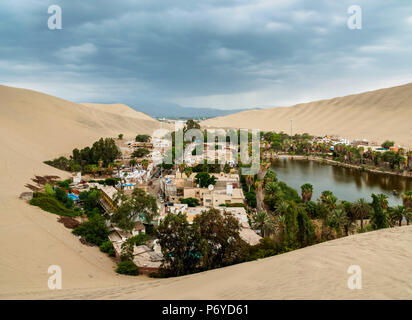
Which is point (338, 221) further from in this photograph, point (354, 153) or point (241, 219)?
point (354, 153)

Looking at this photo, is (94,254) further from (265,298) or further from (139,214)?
(265,298)

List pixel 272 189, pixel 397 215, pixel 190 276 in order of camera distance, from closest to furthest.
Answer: pixel 190 276, pixel 397 215, pixel 272 189

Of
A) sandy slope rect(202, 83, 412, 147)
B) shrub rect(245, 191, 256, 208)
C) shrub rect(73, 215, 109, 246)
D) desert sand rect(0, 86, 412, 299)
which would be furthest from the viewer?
sandy slope rect(202, 83, 412, 147)

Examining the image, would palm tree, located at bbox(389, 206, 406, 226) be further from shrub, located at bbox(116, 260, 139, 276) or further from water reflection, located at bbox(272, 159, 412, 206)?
shrub, located at bbox(116, 260, 139, 276)

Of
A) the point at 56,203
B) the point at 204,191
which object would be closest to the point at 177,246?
the point at 56,203

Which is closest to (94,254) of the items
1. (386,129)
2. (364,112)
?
(386,129)

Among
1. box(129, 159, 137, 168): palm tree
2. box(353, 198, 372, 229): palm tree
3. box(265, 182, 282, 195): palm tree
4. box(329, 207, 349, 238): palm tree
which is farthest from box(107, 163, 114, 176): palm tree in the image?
box(353, 198, 372, 229): palm tree
